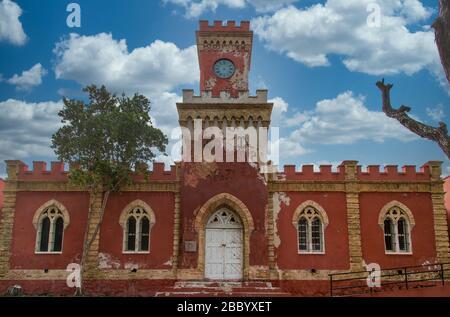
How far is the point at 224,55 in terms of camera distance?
23.0 meters

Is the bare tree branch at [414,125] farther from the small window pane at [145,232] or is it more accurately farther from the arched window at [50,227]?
the arched window at [50,227]

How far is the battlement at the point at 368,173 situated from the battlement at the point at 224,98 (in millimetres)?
3989

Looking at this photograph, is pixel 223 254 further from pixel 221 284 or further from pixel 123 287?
pixel 123 287

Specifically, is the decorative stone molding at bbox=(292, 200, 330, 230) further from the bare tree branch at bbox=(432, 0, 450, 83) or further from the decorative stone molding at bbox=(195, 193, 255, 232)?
the bare tree branch at bbox=(432, 0, 450, 83)

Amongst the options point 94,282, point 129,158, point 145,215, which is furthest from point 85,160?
point 94,282

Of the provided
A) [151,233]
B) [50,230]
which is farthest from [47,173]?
[151,233]

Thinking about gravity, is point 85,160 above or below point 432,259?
above

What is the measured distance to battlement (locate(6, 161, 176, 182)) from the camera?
21719mm

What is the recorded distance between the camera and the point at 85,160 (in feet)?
64.0

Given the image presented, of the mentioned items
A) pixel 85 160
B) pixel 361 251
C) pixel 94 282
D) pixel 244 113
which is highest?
pixel 244 113

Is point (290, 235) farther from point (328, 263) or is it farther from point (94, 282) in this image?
point (94, 282)

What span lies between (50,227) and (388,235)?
1767 centimetres

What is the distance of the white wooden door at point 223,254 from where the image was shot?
65.3 feet
